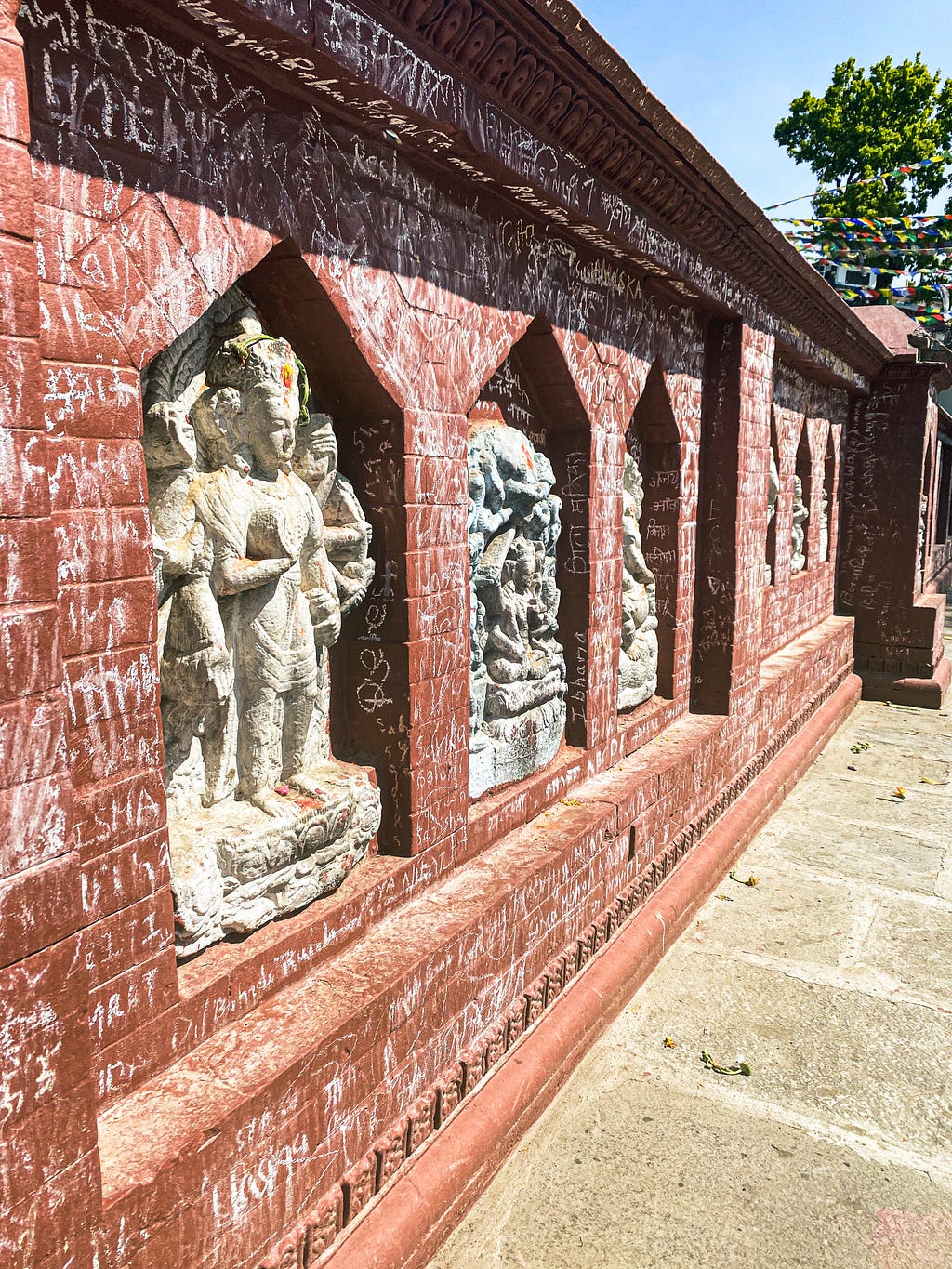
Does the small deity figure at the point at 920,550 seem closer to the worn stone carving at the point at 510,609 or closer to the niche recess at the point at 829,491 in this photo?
→ the niche recess at the point at 829,491

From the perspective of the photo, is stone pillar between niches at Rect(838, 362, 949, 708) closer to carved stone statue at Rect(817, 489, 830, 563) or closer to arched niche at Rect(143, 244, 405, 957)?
carved stone statue at Rect(817, 489, 830, 563)

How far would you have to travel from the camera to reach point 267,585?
2459mm

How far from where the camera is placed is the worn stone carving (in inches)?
134

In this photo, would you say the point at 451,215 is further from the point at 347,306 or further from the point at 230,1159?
the point at 230,1159

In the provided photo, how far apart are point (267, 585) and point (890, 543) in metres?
9.18

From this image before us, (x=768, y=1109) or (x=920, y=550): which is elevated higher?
(x=920, y=550)

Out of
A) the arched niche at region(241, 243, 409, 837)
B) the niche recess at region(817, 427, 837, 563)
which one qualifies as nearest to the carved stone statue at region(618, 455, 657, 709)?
the arched niche at region(241, 243, 409, 837)

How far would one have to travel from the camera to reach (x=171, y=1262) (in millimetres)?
1911

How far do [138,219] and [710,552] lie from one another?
428 centimetres

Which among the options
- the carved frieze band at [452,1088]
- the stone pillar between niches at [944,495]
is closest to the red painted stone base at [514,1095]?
the carved frieze band at [452,1088]

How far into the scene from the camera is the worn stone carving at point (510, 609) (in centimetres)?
341

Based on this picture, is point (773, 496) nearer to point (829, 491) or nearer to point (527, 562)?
point (829, 491)

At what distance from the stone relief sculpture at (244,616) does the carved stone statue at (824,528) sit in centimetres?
768

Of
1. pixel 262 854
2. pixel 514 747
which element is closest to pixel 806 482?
pixel 514 747
